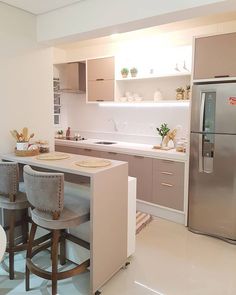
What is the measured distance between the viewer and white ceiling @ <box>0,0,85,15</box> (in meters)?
2.47

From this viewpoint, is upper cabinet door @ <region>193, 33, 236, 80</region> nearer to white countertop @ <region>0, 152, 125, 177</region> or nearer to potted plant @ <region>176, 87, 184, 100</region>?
potted plant @ <region>176, 87, 184, 100</region>

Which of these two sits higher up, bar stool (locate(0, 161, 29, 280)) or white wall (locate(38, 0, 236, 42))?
white wall (locate(38, 0, 236, 42))

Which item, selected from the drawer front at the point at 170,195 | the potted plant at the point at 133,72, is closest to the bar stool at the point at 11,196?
the drawer front at the point at 170,195

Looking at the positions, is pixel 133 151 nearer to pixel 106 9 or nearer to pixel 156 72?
pixel 156 72

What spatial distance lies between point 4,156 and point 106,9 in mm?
1721

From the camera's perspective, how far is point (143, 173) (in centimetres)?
359

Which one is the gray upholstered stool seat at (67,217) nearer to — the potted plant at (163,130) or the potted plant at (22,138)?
the potted plant at (22,138)

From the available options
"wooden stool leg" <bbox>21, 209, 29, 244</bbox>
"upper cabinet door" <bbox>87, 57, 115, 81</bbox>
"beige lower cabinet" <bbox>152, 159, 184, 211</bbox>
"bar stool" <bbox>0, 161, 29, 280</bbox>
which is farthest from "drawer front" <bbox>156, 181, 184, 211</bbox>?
"upper cabinet door" <bbox>87, 57, 115, 81</bbox>

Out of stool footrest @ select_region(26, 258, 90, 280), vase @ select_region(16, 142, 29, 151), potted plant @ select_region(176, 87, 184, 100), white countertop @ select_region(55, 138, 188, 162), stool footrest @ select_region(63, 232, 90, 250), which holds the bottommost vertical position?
stool footrest @ select_region(26, 258, 90, 280)

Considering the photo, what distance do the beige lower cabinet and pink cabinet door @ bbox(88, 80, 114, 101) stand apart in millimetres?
1445

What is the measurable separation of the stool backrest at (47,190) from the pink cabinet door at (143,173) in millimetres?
1877

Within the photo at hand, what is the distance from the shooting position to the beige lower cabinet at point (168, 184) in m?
3.27

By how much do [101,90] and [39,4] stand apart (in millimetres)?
1895

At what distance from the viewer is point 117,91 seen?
165 inches
